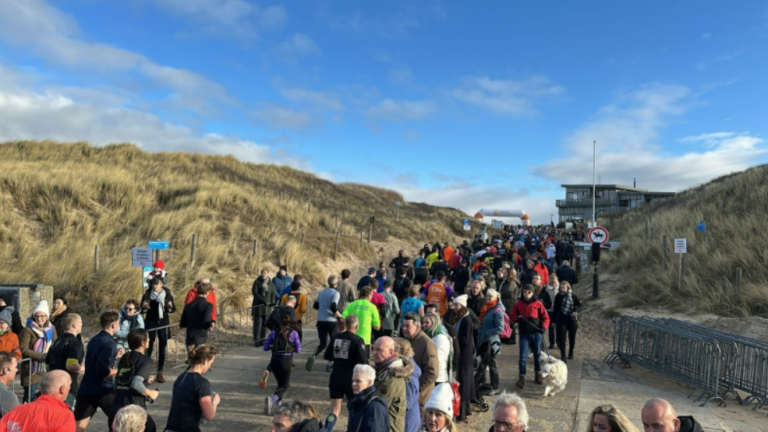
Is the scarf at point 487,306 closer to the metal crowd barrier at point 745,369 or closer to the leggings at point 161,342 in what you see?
the metal crowd barrier at point 745,369

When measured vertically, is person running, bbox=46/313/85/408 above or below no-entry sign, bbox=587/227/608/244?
below

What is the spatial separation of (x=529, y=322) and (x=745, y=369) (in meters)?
3.48

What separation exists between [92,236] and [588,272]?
19797mm

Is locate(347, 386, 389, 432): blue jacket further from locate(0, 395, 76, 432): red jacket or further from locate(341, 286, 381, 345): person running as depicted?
locate(341, 286, 381, 345): person running

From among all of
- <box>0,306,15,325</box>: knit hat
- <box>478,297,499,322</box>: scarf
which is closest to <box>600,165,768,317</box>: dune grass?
<box>478,297,499,322</box>: scarf

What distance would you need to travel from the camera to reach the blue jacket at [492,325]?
7289 millimetres

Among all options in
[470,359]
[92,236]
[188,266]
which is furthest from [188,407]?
[92,236]

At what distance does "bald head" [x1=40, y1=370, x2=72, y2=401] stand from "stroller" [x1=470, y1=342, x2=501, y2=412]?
515 cm

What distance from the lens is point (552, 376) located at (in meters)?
7.62

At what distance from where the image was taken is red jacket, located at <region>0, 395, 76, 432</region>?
11.4 ft

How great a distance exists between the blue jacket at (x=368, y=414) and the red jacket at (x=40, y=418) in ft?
7.18

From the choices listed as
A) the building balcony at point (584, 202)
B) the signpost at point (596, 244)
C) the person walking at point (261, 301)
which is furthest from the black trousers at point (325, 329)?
the building balcony at point (584, 202)

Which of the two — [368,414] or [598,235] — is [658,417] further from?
[598,235]

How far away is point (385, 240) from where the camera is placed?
98.7 ft
